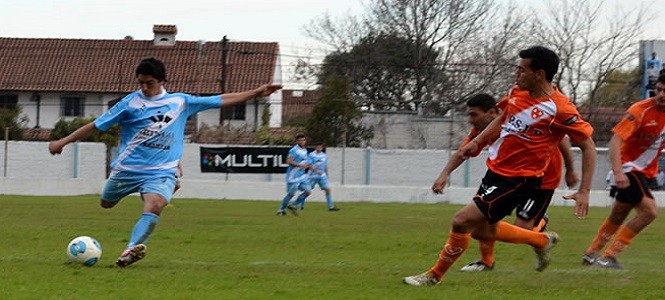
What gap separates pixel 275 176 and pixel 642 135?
910 inches

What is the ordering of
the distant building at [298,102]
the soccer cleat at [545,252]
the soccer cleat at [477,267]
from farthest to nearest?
the distant building at [298,102] → the soccer cleat at [477,267] → the soccer cleat at [545,252]

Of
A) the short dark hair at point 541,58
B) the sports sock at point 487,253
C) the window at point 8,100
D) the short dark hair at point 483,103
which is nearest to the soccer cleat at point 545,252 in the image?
the sports sock at point 487,253

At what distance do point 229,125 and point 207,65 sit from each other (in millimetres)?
16283

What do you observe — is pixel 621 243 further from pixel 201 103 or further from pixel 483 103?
pixel 201 103

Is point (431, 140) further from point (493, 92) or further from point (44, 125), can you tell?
point (44, 125)

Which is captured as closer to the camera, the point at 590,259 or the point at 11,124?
the point at 590,259

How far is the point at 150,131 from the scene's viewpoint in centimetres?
998

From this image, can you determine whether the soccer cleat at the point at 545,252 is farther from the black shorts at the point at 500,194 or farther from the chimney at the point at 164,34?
the chimney at the point at 164,34

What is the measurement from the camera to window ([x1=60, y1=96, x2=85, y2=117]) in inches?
2008

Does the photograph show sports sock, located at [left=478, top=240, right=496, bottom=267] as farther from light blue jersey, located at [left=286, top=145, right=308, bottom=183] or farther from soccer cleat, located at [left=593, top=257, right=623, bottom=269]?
light blue jersey, located at [left=286, top=145, right=308, bottom=183]

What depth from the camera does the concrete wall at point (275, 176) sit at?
31.9 metres

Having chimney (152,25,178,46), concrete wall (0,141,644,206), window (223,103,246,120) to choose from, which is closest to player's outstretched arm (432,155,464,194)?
concrete wall (0,141,644,206)

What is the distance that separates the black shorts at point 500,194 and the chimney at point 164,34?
49193 mm

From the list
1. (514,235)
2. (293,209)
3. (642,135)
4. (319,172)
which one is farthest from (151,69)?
(319,172)
